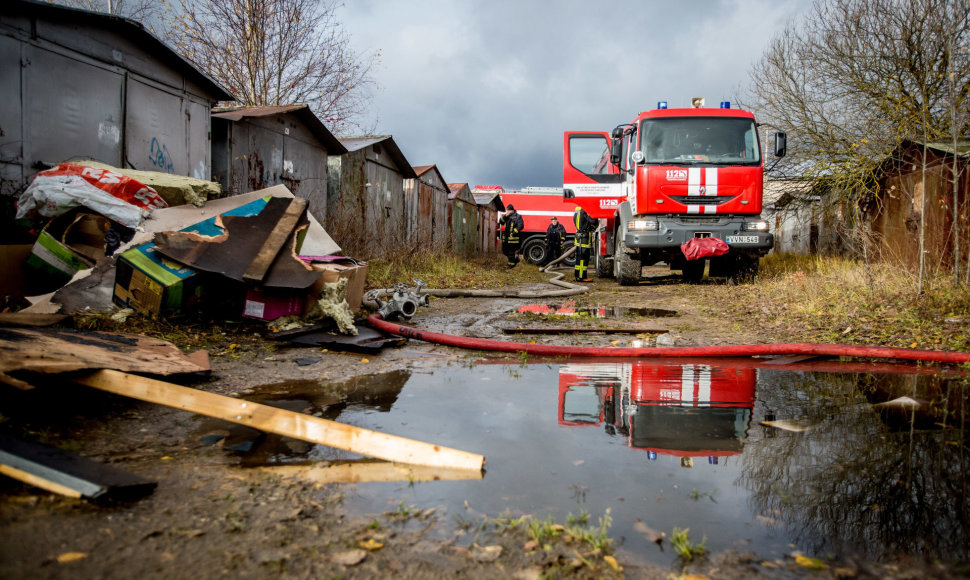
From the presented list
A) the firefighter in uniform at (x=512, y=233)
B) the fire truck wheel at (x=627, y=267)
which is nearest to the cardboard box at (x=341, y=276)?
the fire truck wheel at (x=627, y=267)

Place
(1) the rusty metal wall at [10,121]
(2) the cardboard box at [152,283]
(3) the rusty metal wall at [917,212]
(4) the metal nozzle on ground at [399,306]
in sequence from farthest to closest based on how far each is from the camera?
(3) the rusty metal wall at [917,212] → (1) the rusty metal wall at [10,121] → (4) the metal nozzle on ground at [399,306] → (2) the cardboard box at [152,283]

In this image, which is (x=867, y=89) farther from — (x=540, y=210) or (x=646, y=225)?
(x=540, y=210)

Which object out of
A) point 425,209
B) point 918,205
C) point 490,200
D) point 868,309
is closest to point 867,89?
point 918,205

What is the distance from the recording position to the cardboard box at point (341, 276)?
15.1 ft

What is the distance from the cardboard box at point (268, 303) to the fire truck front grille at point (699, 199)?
663 cm

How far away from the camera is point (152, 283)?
4.21 meters

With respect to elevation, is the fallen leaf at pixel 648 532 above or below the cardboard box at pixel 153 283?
below

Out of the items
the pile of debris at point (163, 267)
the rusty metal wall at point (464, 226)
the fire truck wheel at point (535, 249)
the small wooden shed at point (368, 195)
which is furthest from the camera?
the rusty metal wall at point (464, 226)

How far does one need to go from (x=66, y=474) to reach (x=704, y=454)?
219 centimetres

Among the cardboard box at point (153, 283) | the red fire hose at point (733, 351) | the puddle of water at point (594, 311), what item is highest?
the cardboard box at point (153, 283)

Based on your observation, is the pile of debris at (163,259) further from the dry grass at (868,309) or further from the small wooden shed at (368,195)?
the small wooden shed at (368,195)

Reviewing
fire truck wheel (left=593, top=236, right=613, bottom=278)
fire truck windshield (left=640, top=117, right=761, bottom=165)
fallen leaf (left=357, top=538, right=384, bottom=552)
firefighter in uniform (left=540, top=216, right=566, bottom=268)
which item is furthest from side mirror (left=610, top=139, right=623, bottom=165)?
fallen leaf (left=357, top=538, right=384, bottom=552)

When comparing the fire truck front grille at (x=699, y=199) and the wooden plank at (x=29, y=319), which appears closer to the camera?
the wooden plank at (x=29, y=319)

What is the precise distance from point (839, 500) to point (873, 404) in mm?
1367
